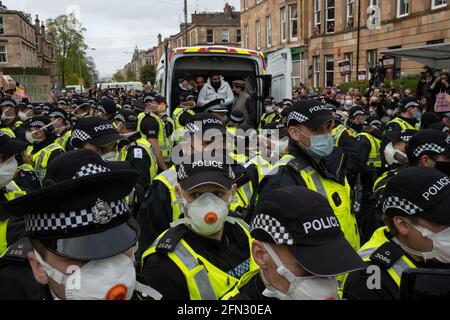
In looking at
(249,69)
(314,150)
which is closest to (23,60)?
(249,69)

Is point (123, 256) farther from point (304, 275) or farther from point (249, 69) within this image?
point (249, 69)

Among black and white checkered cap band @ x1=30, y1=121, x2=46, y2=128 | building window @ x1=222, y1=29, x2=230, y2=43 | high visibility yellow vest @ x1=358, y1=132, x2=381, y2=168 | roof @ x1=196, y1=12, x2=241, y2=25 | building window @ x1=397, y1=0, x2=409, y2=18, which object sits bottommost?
high visibility yellow vest @ x1=358, y1=132, x2=381, y2=168

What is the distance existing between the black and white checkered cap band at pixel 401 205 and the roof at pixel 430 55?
9831 mm

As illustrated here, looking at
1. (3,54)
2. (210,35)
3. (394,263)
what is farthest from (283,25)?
(3,54)

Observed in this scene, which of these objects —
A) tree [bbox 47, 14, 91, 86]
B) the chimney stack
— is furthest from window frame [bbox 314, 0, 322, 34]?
the chimney stack

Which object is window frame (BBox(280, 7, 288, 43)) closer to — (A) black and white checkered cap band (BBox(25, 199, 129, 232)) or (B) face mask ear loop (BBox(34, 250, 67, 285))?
(A) black and white checkered cap band (BBox(25, 199, 129, 232))

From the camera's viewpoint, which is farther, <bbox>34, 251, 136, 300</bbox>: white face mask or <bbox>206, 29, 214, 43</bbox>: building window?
<bbox>206, 29, 214, 43</bbox>: building window

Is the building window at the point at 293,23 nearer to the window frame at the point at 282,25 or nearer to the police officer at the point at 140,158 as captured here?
the window frame at the point at 282,25

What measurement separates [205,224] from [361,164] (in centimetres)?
475

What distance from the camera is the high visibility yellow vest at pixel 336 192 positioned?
3.50 metres

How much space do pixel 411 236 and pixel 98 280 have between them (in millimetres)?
1706

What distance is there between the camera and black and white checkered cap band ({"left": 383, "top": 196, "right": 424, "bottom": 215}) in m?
2.39

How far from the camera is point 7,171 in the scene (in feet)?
12.4

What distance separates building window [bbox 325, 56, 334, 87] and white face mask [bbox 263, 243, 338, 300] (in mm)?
29616
